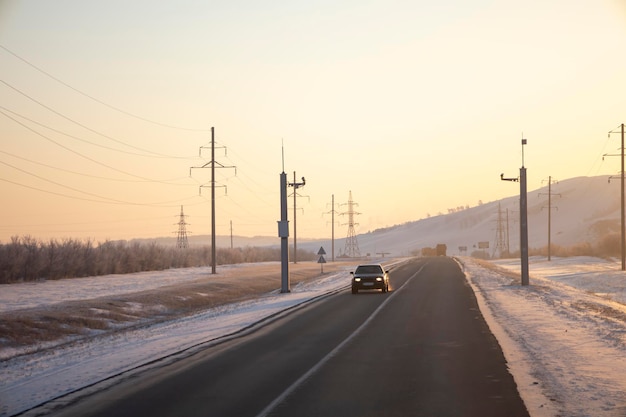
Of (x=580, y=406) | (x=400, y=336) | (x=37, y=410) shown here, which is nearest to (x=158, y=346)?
(x=400, y=336)

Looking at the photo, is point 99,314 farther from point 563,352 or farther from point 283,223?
point 563,352

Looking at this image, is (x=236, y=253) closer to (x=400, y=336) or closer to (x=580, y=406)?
(x=400, y=336)

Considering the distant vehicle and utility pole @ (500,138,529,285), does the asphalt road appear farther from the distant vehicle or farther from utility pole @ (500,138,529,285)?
utility pole @ (500,138,529,285)

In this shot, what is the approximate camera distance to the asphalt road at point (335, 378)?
11.5 metres

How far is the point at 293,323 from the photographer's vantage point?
25.9 meters

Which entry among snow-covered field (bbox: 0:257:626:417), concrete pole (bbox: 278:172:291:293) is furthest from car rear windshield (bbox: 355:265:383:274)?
snow-covered field (bbox: 0:257:626:417)

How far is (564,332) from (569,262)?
92050mm

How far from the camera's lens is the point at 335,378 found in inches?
559

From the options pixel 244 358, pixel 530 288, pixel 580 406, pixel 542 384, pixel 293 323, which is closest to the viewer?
pixel 580 406

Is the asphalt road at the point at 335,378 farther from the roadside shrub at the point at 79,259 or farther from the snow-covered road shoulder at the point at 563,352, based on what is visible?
the roadside shrub at the point at 79,259

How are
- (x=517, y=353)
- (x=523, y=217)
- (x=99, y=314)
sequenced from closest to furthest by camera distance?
(x=517, y=353) → (x=99, y=314) → (x=523, y=217)

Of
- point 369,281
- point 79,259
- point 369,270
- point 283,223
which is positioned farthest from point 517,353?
point 79,259

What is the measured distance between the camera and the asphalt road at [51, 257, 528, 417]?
37.6ft

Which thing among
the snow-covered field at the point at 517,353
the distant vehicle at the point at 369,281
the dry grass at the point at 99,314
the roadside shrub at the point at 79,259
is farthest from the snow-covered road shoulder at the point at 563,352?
the roadside shrub at the point at 79,259
